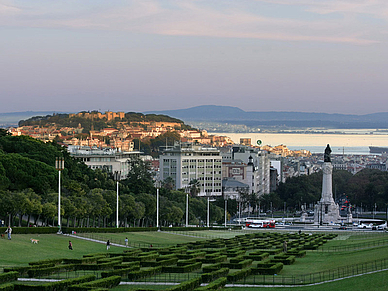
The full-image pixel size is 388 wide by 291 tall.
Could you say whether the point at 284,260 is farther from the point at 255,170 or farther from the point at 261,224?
the point at 255,170

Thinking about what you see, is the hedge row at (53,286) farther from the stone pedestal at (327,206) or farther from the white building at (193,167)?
the white building at (193,167)

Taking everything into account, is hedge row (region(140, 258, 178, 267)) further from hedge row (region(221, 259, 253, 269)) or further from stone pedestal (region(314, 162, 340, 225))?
stone pedestal (region(314, 162, 340, 225))

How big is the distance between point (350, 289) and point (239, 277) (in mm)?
6182

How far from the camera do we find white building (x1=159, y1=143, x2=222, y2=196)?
155m

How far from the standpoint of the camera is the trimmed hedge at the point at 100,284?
31422mm

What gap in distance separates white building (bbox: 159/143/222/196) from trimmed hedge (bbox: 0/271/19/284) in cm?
11899

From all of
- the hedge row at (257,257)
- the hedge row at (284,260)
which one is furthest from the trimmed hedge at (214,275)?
the hedge row at (257,257)

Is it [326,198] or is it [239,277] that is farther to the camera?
[326,198]

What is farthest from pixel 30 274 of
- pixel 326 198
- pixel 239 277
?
pixel 326 198

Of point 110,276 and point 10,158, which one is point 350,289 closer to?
point 110,276

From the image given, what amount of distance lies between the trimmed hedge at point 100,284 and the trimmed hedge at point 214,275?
4.18 meters

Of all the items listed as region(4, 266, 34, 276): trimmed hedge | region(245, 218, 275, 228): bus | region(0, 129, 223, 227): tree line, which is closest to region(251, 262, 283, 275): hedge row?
region(4, 266, 34, 276): trimmed hedge

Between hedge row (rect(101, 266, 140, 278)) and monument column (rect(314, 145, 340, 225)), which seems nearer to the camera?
hedge row (rect(101, 266, 140, 278))

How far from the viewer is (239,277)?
3716 centimetres
